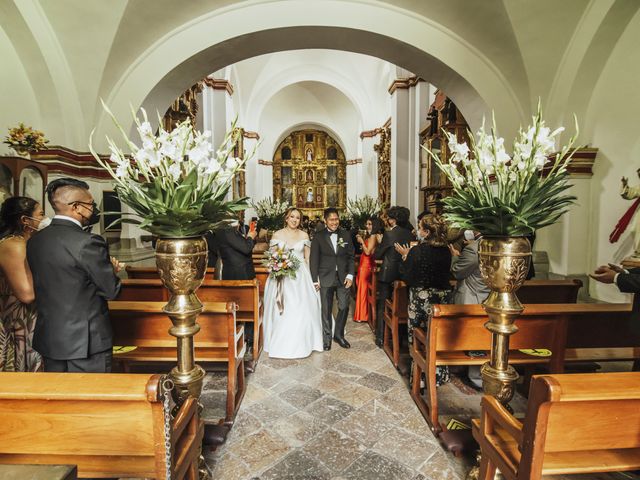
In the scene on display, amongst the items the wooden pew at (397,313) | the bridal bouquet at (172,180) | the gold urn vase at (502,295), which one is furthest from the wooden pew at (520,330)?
the bridal bouquet at (172,180)

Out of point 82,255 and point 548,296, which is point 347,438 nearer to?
point 82,255

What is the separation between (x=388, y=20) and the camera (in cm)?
528

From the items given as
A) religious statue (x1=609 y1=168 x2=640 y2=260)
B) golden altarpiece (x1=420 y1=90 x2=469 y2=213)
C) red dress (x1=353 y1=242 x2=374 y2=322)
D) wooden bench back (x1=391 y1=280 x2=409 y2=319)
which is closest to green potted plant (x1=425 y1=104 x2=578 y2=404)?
wooden bench back (x1=391 y1=280 x2=409 y2=319)

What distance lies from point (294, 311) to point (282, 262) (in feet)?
2.07

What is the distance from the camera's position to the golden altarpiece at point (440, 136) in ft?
23.0

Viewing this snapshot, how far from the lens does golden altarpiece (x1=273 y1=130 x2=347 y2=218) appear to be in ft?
73.6

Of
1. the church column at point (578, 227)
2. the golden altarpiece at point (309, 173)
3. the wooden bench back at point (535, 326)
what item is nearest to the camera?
Answer: the wooden bench back at point (535, 326)

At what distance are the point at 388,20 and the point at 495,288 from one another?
484 centimetres

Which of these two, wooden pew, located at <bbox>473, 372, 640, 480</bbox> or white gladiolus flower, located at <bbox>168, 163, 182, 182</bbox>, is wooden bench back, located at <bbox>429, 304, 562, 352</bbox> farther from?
white gladiolus flower, located at <bbox>168, 163, 182, 182</bbox>

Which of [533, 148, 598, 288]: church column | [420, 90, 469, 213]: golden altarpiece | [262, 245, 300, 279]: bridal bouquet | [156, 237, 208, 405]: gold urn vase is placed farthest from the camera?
[420, 90, 469, 213]: golden altarpiece

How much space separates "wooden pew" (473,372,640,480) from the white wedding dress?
2.88 metres

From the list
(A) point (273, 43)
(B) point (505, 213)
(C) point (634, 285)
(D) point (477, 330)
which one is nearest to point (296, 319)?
(D) point (477, 330)

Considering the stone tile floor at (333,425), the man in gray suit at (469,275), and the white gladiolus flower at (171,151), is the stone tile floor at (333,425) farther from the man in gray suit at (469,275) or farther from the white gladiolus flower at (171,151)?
the white gladiolus flower at (171,151)

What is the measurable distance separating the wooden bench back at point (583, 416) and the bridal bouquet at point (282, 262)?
2.99m
